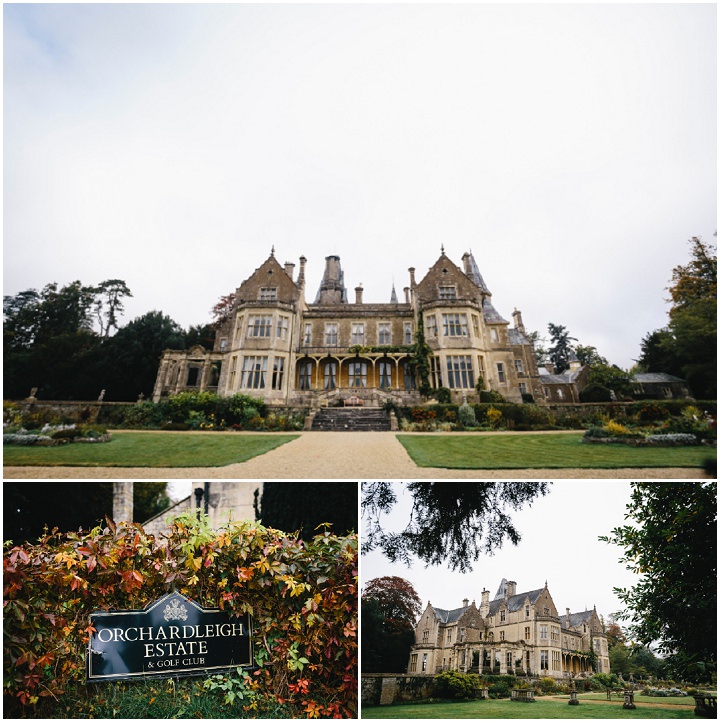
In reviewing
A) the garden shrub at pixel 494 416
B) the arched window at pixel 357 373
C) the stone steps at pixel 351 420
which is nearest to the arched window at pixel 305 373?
the arched window at pixel 357 373

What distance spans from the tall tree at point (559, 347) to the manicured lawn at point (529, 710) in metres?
28.1

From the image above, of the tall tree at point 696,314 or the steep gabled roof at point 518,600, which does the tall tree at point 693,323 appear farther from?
the steep gabled roof at point 518,600

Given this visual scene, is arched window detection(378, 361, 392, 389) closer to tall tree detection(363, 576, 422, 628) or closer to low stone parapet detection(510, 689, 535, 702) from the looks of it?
tall tree detection(363, 576, 422, 628)

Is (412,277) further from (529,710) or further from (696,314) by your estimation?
(529,710)

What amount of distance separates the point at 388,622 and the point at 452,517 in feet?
4.83

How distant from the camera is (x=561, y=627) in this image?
4391 mm

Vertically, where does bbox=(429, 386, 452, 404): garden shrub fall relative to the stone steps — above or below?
above

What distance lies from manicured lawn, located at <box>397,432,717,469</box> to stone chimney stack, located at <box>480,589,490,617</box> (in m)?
2.12

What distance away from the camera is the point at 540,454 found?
7.68 m

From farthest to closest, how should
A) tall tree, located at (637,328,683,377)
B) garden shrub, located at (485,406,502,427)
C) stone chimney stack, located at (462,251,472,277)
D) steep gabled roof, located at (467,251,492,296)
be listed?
steep gabled roof, located at (467,251,492,296) → stone chimney stack, located at (462,251,472,277) → garden shrub, located at (485,406,502,427) → tall tree, located at (637,328,683,377)

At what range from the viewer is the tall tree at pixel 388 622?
13.0 feet

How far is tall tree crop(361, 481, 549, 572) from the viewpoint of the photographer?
4.75m

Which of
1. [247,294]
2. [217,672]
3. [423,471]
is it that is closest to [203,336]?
[247,294]

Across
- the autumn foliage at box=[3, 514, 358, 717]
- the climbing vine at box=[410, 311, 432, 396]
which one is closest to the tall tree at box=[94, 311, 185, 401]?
the autumn foliage at box=[3, 514, 358, 717]
